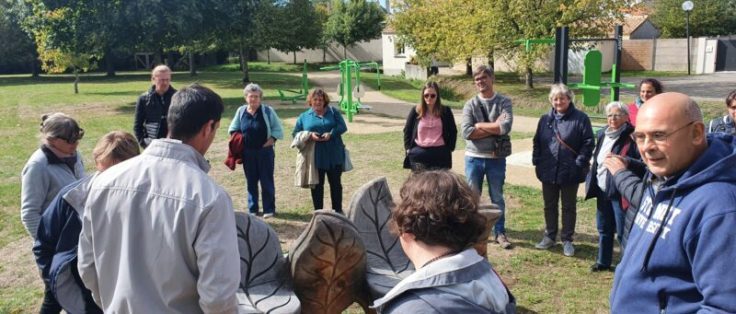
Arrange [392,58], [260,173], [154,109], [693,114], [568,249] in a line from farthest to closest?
[392,58]
[260,173]
[154,109]
[568,249]
[693,114]

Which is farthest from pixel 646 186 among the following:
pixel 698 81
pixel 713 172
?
pixel 698 81

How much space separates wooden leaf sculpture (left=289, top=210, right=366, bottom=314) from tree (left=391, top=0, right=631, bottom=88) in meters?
17.4

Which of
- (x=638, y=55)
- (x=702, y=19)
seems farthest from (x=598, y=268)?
(x=702, y=19)

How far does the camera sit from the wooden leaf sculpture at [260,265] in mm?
3188

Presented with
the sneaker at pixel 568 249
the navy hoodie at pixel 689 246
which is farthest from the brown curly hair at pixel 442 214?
the sneaker at pixel 568 249

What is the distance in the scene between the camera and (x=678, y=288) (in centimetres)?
185

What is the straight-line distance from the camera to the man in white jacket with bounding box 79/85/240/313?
2.12 meters

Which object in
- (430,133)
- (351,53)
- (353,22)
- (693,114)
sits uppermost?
(353,22)

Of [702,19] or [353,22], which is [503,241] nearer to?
[702,19]

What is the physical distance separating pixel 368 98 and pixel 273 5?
15.6 metres

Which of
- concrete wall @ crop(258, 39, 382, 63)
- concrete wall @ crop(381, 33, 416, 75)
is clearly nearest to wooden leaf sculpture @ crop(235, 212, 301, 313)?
concrete wall @ crop(381, 33, 416, 75)

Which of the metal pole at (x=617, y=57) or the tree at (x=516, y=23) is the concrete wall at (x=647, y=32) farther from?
the metal pole at (x=617, y=57)

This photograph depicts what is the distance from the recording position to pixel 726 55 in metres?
30.9

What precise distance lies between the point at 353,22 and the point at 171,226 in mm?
43897
